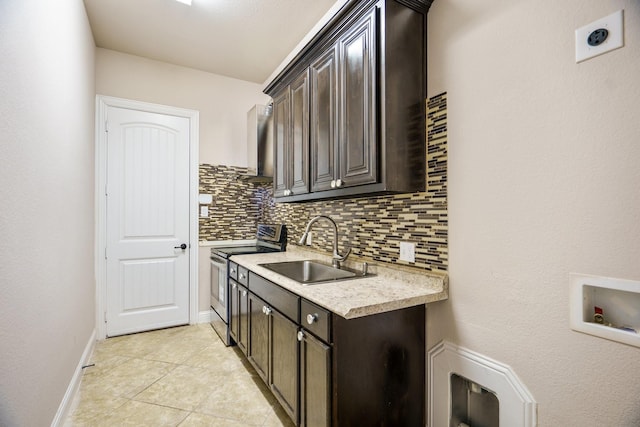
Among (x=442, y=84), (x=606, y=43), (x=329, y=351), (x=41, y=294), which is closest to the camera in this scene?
(x=606, y=43)

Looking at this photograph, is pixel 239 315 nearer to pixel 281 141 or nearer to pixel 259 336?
pixel 259 336

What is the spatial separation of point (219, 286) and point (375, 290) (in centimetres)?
204

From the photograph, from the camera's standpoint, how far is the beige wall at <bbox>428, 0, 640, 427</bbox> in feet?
3.27

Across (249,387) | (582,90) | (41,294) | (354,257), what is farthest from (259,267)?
(582,90)

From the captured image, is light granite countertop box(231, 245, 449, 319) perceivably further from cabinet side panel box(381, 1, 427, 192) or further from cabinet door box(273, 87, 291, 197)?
cabinet door box(273, 87, 291, 197)

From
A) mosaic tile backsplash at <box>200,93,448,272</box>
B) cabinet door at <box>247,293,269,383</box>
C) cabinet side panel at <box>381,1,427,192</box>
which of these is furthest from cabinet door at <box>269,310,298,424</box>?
cabinet side panel at <box>381,1,427,192</box>

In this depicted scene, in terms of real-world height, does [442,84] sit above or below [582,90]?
above

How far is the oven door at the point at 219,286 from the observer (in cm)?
287

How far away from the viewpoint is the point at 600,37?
1035mm

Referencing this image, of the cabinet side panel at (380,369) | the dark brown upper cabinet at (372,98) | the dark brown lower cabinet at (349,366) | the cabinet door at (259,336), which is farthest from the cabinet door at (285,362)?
the dark brown upper cabinet at (372,98)

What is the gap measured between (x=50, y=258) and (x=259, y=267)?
113 centimetres

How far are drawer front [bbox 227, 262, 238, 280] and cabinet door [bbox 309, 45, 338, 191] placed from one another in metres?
1.05

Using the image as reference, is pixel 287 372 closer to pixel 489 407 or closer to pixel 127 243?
pixel 489 407

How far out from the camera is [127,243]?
122 inches
